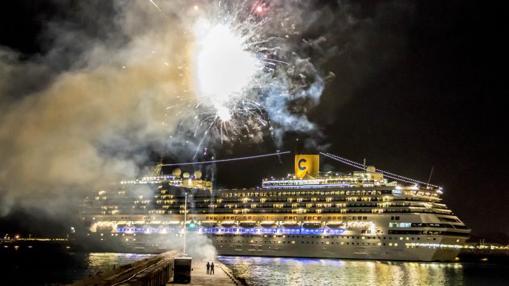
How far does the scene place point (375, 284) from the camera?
51844 millimetres

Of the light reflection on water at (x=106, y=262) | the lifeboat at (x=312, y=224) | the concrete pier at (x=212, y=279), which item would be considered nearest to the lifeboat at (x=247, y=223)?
the lifeboat at (x=312, y=224)

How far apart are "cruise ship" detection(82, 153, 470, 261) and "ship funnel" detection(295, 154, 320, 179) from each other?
0.56 feet

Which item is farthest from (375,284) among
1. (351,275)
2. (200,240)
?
(200,240)

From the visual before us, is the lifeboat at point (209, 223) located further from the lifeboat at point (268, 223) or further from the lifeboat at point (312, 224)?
the lifeboat at point (312, 224)

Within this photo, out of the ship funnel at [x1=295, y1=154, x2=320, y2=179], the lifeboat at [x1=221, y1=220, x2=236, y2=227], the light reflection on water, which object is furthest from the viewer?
the ship funnel at [x1=295, y1=154, x2=320, y2=179]

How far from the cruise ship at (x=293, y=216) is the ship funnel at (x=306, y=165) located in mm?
172

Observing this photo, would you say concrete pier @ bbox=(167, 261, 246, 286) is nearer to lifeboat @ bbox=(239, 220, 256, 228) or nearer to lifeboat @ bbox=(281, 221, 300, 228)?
lifeboat @ bbox=(281, 221, 300, 228)

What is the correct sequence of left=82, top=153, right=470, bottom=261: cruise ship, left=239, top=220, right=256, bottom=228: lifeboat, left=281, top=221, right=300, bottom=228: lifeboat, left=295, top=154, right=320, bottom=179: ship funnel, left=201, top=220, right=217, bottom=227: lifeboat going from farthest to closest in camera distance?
1. left=295, top=154, right=320, bottom=179: ship funnel
2. left=201, top=220, right=217, bottom=227: lifeboat
3. left=239, top=220, right=256, bottom=228: lifeboat
4. left=281, top=221, right=300, bottom=228: lifeboat
5. left=82, top=153, right=470, bottom=261: cruise ship

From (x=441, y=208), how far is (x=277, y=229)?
2530 centimetres

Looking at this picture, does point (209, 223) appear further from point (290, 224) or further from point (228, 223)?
point (290, 224)

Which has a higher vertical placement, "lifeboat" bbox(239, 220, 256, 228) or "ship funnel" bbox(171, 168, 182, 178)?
"ship funnel" bbox(171, 168, 182, 178)

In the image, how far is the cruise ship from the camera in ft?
286

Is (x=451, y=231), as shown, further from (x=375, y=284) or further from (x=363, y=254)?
(x=375, y=284)

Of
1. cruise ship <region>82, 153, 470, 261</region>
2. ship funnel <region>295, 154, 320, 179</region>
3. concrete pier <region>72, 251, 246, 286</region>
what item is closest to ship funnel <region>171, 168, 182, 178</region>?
cruise ship <region>82, 153, 470, 261</region>
